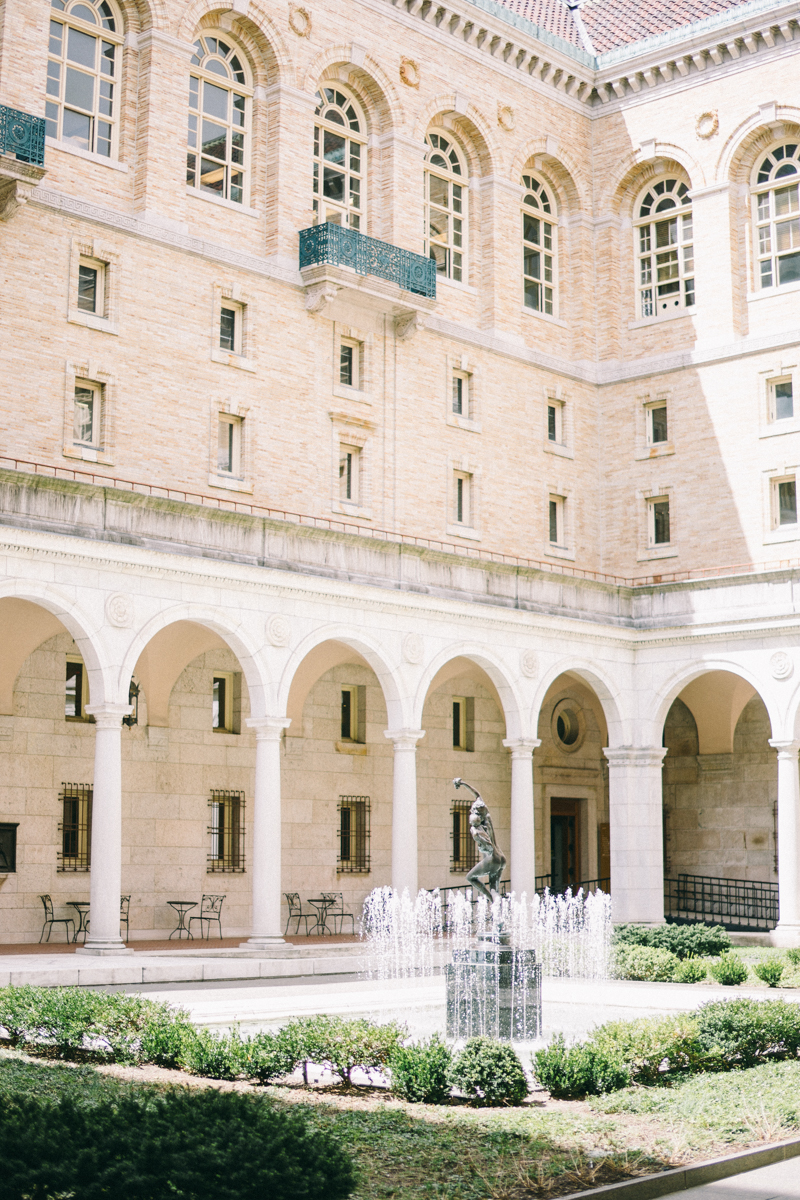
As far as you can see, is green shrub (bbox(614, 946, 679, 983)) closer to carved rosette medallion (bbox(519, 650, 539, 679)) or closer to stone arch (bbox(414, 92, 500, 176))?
carved rosette medallion (bbox(519, 650, 539, 679))

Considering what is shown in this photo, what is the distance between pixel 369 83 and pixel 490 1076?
2979cm

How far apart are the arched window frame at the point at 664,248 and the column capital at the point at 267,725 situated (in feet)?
65.4

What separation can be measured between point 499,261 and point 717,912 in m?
18.2

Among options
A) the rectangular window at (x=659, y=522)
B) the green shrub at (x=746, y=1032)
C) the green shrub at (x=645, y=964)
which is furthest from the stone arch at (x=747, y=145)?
the green shrub at (x=746, y=1032)

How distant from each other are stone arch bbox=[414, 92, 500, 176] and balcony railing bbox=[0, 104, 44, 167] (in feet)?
42.3

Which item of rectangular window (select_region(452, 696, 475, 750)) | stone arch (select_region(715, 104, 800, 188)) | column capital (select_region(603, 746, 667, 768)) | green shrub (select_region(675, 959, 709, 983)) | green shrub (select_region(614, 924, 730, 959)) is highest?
stone arch (select_region(715, 104, 800, 188))

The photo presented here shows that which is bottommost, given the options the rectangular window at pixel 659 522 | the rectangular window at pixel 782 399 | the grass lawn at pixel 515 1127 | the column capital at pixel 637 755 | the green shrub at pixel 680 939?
the grass lawn at pixel 515 1127

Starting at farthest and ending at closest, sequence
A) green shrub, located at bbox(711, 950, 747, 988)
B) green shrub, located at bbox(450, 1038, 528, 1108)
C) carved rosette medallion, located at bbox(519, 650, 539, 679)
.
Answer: carved rosette medallion, located at bbox(519, 650, 539, 679)
green shrub, located at bbox(711, 950, 747, 988)
green shrub, located at bbox(450, 1038, 528, 1108)

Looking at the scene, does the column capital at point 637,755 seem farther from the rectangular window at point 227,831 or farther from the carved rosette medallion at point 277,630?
the carved rosette medallion at point 277,630

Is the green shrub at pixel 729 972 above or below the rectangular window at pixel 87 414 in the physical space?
below

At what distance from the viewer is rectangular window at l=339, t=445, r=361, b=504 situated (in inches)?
1375

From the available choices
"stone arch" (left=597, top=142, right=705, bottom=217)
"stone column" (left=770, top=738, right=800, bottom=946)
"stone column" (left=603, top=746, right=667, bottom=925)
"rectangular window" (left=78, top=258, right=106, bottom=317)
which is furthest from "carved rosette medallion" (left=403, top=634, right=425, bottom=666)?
"stone arch" (left=597, top=142, right=705, bottom=217)

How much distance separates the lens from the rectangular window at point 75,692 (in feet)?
95.8

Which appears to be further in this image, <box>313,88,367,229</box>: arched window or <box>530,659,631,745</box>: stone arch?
<box>313,88,367,229</box>: arched window
